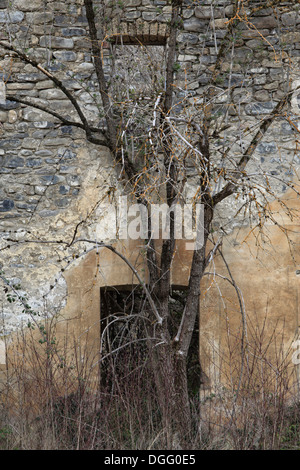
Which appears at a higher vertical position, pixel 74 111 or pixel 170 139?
pixel 74 111

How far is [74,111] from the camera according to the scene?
5.66 metres

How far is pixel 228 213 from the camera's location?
561 cm

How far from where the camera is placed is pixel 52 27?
18.6 ft

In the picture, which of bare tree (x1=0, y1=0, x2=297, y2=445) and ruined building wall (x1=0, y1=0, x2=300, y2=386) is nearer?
bare tree (x1=0, y1=0, x2=297, y2=445)

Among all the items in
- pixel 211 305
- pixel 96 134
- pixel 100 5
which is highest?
pixel 100 5

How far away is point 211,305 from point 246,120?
176 cm

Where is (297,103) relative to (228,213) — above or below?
above

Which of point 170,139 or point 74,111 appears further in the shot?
point 74,111

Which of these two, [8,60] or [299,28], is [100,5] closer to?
[8,60]

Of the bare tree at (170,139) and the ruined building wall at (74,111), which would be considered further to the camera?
the ruined building wall at (74,111)

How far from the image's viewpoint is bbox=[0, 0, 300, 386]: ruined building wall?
556 cm

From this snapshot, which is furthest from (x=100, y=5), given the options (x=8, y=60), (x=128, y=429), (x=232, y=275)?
(x=128, y=429)

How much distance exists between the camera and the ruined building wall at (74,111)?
18.2 ft

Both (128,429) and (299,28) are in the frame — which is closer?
(128,429)
